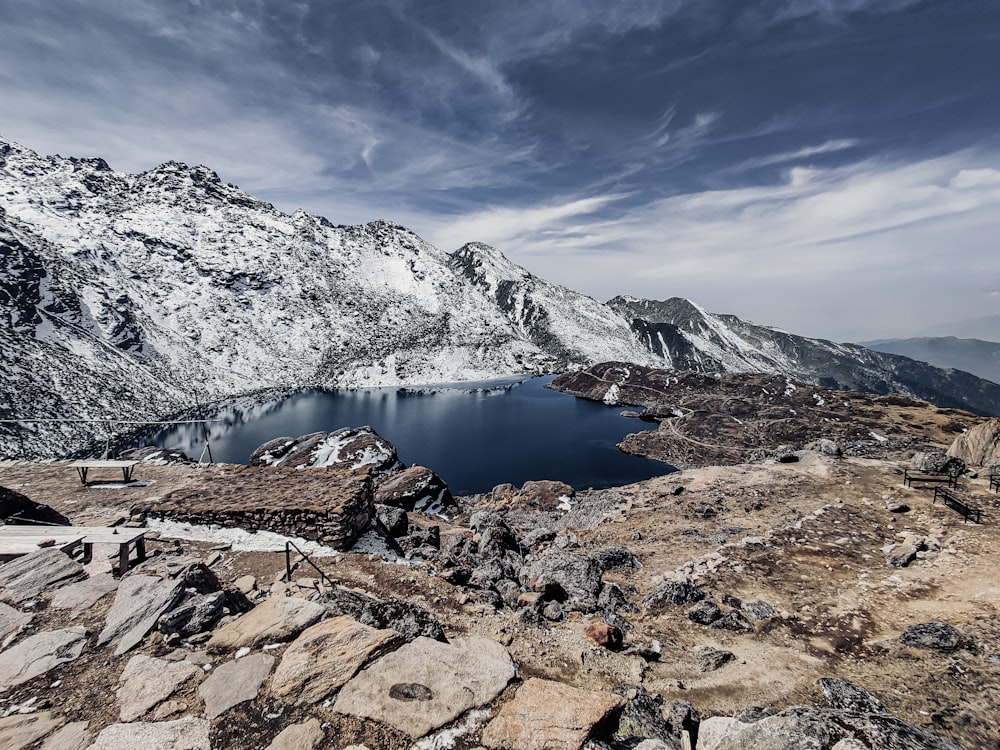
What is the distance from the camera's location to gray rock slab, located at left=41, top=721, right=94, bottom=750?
180 inches

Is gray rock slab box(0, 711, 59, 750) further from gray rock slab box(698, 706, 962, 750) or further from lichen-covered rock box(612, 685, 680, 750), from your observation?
gray rock slab box(698, 706, 962, 750)

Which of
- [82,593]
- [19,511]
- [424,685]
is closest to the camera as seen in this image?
[424,685]

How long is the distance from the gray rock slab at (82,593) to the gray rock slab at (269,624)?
2.92 m

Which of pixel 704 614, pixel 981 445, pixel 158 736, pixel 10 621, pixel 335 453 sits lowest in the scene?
pixel 335 453

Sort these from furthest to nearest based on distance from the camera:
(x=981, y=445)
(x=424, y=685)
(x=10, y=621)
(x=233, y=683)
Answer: (x=981, y=445)
(x=10, y=621)
(x=424, y=685)
(x=233, y=683)

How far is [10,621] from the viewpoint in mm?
6910

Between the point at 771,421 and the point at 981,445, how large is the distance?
155ft

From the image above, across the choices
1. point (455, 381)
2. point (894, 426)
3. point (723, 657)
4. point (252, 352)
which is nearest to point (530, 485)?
point (723, 657)

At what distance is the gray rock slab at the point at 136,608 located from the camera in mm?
6684

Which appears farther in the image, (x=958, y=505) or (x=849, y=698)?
(x=958, y=505)

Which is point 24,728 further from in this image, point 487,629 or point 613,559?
point 613,559

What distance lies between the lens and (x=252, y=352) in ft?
487

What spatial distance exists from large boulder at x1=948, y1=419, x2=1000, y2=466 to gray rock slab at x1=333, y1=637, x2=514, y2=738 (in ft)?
148

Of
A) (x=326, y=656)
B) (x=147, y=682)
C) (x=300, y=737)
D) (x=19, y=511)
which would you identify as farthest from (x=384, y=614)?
(x=19, y=511)
